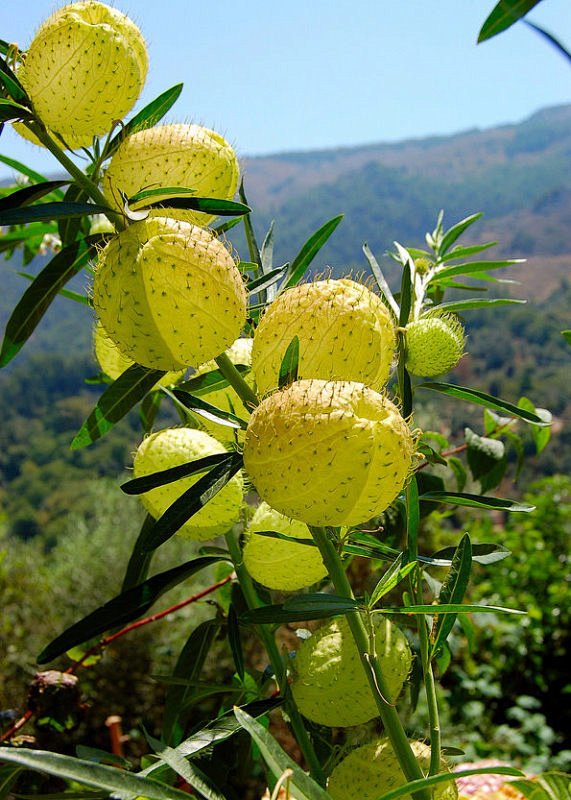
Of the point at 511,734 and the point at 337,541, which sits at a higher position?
the point at 337,541

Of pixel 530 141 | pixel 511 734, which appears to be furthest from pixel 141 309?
pixel 530 141

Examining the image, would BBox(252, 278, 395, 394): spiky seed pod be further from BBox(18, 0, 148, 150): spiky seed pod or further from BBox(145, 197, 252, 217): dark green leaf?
BBox(18, 0, 148, 150): spiky seed pod

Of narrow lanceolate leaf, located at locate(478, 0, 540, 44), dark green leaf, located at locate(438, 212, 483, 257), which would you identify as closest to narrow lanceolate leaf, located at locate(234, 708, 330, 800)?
narrow lanceolate leaf, located at locate(478, 0, 540, 44)

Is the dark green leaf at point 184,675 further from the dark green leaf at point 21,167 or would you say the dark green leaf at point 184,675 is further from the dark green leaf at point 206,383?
the dark green leaf at point 21,167

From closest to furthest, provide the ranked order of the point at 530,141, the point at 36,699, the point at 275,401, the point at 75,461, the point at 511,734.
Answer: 1. the point at 275,401
2. the point at 36,699
3. the point at 511,734
4. the point at 75,461
5. the point at 530,141

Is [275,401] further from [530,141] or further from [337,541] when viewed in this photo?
[530,141]

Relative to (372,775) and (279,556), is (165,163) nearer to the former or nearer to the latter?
(279,556)
